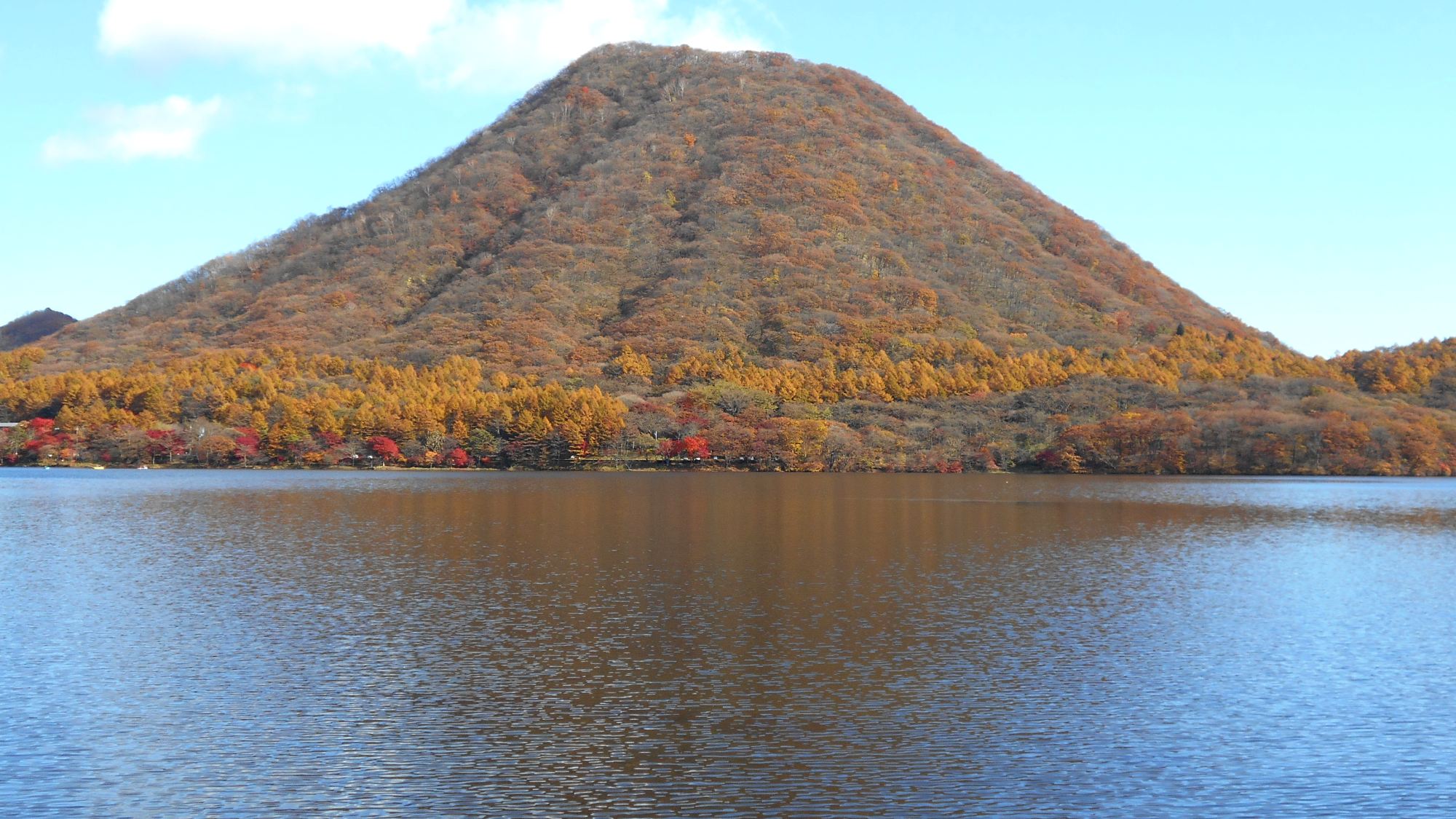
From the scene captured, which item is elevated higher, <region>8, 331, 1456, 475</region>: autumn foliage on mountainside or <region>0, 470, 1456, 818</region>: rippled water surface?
<region>8, 331, 1456, 475</region>: autumn foliage on mountainside

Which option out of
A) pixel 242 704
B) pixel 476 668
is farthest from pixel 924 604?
pixel 242 704

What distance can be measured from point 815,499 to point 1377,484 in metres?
70.6

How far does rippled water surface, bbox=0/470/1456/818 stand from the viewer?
71.2 ft

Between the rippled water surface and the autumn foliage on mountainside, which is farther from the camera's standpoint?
the autumn foliage on mountainside

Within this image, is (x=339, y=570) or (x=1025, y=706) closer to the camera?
(x=1025, y=706)

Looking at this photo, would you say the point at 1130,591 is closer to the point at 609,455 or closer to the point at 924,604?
the point at 924,604

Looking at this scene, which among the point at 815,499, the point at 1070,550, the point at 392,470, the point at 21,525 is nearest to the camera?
the point at 1070,550

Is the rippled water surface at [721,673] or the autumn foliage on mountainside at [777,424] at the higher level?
the autumn foliage on mountainside at [777,424]

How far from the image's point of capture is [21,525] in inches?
2640

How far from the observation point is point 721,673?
99.9 feet

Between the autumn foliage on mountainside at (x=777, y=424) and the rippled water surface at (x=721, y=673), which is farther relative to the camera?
the autumn foliage on mountainside at (x=777, y=424)

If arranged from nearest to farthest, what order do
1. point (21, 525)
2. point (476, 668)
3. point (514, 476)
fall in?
point (476, 668) → point (21, 525) → point (514, 476)

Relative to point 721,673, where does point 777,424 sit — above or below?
above

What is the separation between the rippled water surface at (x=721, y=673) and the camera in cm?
2169
